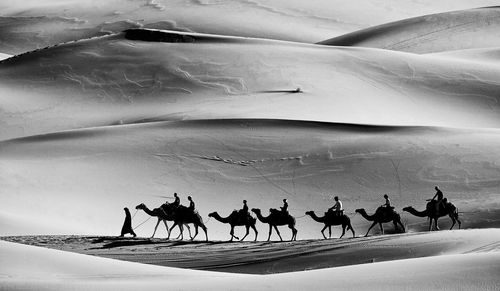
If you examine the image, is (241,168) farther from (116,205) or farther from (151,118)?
(151,118)

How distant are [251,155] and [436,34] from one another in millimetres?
29821

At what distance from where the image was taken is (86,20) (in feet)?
286

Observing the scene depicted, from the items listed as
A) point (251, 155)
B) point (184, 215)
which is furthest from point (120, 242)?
point (251, 155)

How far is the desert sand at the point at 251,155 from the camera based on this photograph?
2094cm

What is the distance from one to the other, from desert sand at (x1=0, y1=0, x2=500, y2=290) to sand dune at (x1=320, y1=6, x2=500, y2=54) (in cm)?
14

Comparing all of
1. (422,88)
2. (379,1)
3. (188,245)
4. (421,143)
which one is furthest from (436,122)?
(379,1)

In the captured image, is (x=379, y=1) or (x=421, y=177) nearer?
(x=421, y=177)

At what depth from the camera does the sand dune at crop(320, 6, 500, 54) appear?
68.8m

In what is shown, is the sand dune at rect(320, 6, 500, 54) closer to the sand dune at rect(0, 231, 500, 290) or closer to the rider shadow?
the rider shadow

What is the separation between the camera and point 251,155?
43.4m

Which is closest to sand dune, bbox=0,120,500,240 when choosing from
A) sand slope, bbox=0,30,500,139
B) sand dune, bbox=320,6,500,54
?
sand slope, bbox=0,30,500,139

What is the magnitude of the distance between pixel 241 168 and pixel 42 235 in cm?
1074

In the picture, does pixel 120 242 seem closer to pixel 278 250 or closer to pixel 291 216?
pixel 291 216

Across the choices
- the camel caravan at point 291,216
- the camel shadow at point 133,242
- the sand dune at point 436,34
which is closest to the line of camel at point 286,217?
the camel caravan at point 291,216
